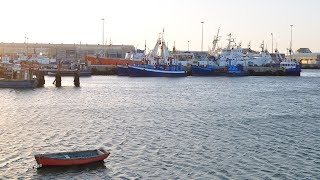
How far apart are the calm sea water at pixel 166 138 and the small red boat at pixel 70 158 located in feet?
1.28

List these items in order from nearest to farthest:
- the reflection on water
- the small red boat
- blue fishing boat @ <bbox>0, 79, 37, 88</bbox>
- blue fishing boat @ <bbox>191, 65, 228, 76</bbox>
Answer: the reflection on water, the small red boat, blue fishing boat @ <bbox>0, 79, 37, 88</bbox>, blue fishing boat @ <bbox>191, 65, 228, 76</bbox>

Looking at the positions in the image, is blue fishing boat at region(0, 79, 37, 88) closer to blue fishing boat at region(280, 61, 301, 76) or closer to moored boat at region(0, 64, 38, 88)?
moored boat at region(0, 64, 38, 88)

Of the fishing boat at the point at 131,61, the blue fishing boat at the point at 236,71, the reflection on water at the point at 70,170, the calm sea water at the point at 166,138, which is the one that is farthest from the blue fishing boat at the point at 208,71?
the reflection on water at the point at 70,170

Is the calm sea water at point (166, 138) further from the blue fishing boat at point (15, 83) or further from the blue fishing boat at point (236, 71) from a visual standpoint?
the blue fishing boat at point (236, 71)

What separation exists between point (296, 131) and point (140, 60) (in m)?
121

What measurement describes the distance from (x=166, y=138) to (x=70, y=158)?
34.7 ft

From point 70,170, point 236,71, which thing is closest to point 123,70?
point 236,71

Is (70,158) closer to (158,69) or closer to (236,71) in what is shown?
(158,69)

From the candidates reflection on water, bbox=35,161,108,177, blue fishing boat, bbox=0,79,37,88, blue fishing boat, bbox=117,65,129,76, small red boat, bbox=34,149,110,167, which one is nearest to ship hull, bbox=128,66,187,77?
blue fishing boat, bbox=117,65,129,76

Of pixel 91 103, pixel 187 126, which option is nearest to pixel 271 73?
pixel 91 103

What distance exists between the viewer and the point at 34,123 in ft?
145

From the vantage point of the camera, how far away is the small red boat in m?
27.7

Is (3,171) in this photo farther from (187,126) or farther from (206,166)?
(187,126)

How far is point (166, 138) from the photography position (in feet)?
123
